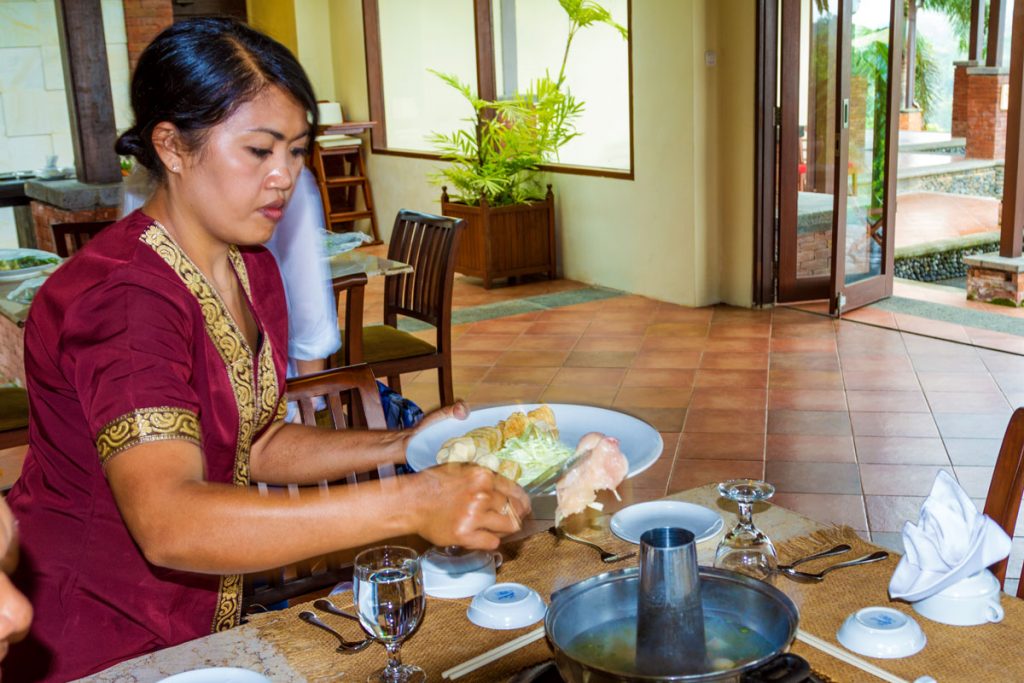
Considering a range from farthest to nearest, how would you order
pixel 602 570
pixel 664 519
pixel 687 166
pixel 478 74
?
1. pixel 478 74
2. pixel 687 166
3. pixel 664 519
4. pixel 602 570

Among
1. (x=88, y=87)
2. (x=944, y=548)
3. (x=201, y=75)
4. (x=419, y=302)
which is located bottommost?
(x=419, y=302)

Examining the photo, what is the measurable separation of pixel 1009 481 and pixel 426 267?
8.69 feet

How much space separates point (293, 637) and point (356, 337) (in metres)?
2.37

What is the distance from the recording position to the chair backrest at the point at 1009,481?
1.62m

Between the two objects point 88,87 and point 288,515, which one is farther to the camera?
point 88,87

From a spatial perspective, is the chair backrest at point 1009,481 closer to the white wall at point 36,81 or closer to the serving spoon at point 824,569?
the serving spoon at point 824,569

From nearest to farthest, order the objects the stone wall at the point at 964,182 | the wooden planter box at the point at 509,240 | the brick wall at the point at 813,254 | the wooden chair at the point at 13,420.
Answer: the wooden chair at the point at 13,420, the brick wall at the point at 813,254, the wooden planter box at the point at 509,240, the stone wall at the point at 964,182

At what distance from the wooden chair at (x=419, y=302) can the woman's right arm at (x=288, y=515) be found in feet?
8.02

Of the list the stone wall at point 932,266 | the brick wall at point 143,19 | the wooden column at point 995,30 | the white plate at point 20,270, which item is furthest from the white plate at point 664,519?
the wooden column at point 995,30

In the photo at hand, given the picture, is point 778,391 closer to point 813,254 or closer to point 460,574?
point 813,254

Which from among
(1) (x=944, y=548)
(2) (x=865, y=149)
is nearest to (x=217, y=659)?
Result: (1) (x=944, y=548)

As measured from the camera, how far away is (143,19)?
831 centimetres

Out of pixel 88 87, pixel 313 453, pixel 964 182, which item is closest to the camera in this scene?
pixel 313 453

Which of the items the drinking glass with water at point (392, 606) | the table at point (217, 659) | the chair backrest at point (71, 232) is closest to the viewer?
the drinking glass with water at point (392, 606)
